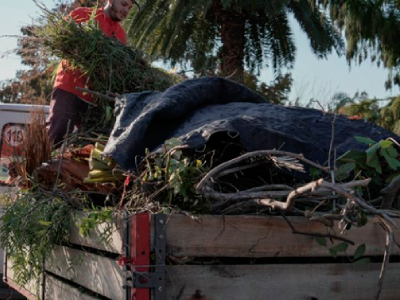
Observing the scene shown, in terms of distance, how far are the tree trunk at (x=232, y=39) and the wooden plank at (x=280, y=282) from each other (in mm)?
8769

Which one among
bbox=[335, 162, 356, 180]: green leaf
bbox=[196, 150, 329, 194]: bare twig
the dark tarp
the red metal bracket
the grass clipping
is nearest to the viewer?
the red metal bracket

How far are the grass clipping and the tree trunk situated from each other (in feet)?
22.6

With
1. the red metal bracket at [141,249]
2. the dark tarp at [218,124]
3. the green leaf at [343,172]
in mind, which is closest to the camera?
the red metal bracket at [141,249]

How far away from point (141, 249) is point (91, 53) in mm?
2301

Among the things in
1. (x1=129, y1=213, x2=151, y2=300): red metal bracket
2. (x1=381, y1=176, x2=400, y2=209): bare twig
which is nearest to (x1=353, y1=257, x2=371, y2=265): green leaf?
(x1=381, y1=176, x2=400, y2=209): bare twig

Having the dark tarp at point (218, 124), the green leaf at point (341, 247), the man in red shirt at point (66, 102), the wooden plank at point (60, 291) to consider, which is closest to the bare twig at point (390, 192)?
the dark tarp at point (218, 124)

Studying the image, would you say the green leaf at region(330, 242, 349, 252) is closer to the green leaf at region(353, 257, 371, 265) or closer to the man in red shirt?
the green leaf at region(353, 257, 371, 265)

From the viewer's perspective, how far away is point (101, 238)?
8.09 ft

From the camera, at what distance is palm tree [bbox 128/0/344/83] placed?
10.7 meters

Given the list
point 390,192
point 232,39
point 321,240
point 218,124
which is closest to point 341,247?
point 321,240

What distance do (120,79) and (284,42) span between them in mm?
7709

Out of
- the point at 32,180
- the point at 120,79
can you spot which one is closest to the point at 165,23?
the point at 120,79

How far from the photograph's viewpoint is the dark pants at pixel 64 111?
429 centimetres

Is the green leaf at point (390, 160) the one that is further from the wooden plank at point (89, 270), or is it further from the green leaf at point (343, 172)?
the wooden plank at point (89, 270)
